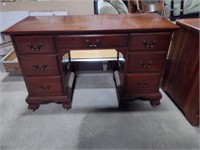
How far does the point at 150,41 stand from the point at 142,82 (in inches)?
14.5

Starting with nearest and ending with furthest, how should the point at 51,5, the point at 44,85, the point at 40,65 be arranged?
the point at 40,65, the point at 44,85, the point at 51,5

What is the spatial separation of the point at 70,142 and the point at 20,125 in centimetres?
46

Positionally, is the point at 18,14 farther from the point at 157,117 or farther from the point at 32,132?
the point at 157,117

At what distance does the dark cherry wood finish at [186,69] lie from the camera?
1274mm

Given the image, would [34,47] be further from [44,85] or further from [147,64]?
[147,64]

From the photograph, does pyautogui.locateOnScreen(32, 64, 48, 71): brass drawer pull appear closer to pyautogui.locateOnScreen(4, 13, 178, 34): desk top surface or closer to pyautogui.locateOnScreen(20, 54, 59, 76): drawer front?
pyautogui.locateOnScreen(20, 54, 59, 76): drawer front

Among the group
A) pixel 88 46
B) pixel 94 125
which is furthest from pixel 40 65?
pixel 94 125

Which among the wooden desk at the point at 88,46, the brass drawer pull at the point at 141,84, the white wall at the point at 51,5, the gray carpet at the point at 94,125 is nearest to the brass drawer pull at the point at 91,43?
the wooden desk at the point at 88,46

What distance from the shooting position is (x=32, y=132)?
133cm

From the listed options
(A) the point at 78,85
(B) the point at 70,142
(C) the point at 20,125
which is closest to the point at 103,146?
(B) the point at 70,142

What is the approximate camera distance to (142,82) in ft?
4.77

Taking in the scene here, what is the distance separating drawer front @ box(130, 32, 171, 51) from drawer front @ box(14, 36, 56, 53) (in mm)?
594

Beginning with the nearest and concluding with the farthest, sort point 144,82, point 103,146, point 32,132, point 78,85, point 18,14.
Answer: point 103,146 < point 32,132 < point 144,82 < point 78,85 < point 18,14

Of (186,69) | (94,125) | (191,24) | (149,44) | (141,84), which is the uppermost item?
(191,24)
